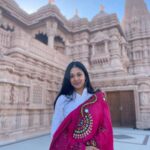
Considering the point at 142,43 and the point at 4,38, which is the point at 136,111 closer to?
the point at 4,38

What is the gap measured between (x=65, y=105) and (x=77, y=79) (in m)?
0.23

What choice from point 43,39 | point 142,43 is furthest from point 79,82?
point 142,43

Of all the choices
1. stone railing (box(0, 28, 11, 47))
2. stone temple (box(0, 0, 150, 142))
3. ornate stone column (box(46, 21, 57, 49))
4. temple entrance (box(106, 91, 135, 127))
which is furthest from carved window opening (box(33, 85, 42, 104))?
ornate stone column (box(46, 21, 57, 49))

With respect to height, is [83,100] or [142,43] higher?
[142,43]

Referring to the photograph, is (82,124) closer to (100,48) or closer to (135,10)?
(100,48)

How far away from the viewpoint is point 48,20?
9.37m

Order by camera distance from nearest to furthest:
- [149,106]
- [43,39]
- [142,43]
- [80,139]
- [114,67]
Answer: [80,139], [149,106], [114,67], [43,39], [142,43]

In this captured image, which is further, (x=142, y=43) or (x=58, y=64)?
(x=142, y=43)

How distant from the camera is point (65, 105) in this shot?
125 centimetres

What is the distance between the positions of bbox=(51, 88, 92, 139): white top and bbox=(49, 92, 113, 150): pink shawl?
0.06m

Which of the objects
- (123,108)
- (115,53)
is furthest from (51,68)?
(115,53)

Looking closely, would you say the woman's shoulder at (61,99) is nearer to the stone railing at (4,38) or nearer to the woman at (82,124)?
the woman at (82,124)

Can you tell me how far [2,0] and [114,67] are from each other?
6.83 metres

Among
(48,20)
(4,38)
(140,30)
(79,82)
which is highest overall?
(140,30)
